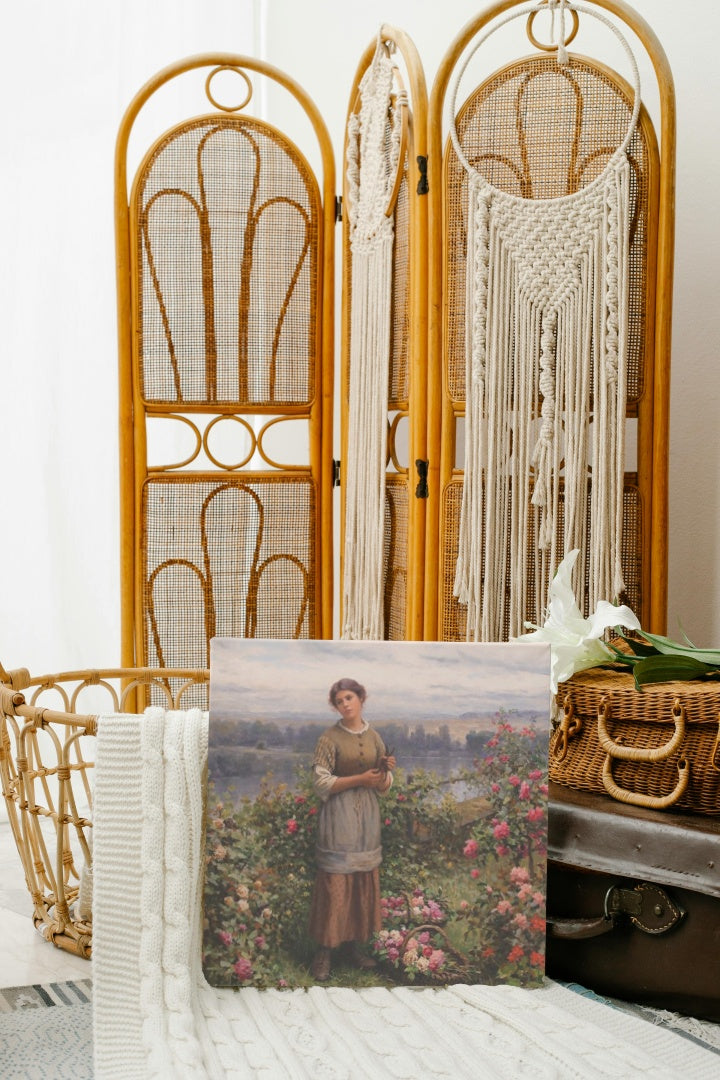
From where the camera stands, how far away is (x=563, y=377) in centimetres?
127

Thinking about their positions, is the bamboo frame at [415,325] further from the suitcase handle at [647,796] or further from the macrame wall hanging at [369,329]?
the suitcase handle at [647,796]

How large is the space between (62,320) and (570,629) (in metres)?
1.25

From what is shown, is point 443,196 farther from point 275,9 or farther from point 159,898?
point 275,9

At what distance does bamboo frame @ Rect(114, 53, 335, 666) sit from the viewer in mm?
1510

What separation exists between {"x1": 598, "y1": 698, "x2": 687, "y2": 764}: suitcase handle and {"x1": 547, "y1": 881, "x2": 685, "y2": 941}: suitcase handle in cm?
10

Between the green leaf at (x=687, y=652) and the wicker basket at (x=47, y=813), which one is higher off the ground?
the green leaf at (x=687, y=652)

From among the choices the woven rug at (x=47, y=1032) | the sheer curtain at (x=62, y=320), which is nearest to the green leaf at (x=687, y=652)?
the woven rug at (x=47, y=1032)

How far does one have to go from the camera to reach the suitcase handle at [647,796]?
889 millimetres

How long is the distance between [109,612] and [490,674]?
4.10 feet

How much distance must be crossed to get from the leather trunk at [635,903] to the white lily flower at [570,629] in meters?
0.13

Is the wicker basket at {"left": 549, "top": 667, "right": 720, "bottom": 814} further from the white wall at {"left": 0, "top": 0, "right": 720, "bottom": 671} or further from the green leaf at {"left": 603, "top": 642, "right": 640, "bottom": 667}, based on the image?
the white wall at {"left": 0, "top": 0, "right": 720, "bottom": 671}

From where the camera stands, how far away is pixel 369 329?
1.47 metres

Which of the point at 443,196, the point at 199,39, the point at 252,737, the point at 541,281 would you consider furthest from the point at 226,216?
the point at 252,737

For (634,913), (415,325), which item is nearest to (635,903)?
(634,913)
